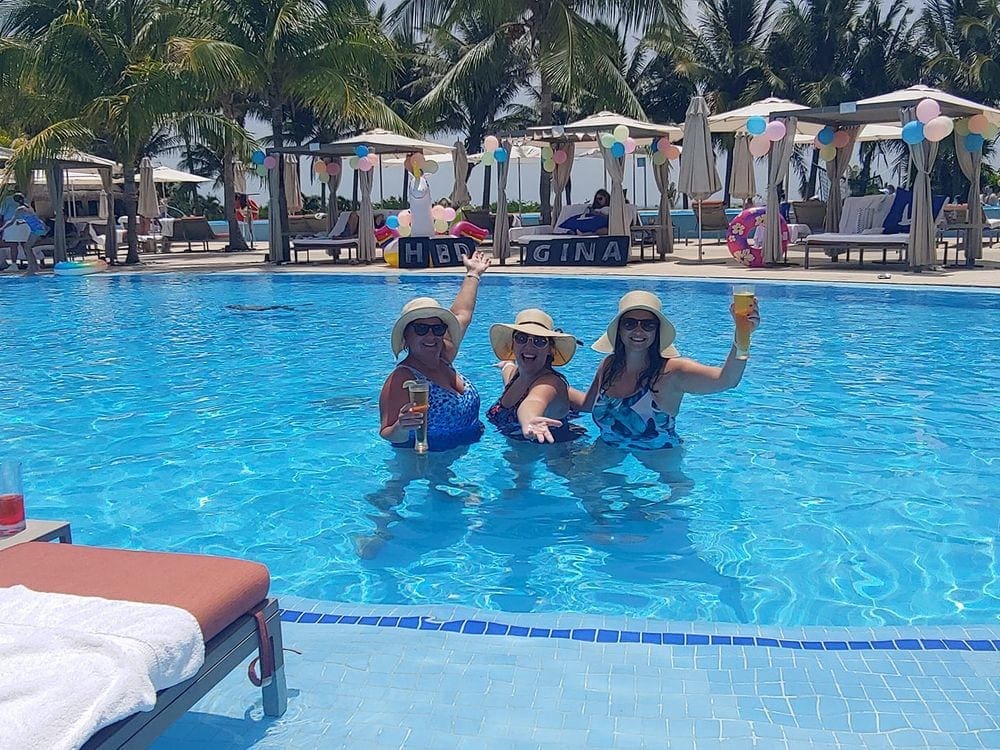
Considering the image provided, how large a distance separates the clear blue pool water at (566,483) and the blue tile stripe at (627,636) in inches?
27.2

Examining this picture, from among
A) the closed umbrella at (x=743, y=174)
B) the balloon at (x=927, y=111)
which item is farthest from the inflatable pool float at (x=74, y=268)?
the balloon at (x=927, y=111)

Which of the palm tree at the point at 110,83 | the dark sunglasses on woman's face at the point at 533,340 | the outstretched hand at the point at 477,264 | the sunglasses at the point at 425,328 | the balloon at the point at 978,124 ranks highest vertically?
the palm tree at the point at 110,83

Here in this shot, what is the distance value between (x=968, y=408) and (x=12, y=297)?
13.4 m

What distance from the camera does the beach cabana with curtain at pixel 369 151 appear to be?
19250 mm

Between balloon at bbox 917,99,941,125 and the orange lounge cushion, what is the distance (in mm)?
13501

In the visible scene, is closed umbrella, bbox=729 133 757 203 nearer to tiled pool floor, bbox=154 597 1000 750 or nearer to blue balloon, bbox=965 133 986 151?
blue balloon, bbox=965 133 986 151

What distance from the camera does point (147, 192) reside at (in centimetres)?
2470

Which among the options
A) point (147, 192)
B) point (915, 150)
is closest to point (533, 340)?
point (915, 150)

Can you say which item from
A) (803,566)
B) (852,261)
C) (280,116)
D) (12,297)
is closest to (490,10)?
(280,116)

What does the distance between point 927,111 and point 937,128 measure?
34cm

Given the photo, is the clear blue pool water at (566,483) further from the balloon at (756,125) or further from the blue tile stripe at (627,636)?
the balloon at (756,125)

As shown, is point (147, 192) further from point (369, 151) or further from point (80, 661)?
point (80, 661)

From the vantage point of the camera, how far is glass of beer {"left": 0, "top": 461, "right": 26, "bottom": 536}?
9.12 ft

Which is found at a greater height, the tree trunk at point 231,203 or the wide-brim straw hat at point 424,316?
the tree trunk at point 231,203
